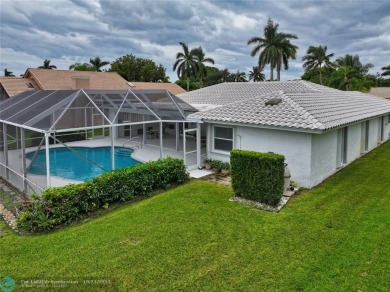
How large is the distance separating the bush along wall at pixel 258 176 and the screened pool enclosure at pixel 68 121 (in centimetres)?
499

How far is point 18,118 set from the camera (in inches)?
531

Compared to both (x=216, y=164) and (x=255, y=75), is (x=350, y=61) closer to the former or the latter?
(x=255, y=75)

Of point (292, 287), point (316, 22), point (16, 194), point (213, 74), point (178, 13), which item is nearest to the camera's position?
point (292, 287)

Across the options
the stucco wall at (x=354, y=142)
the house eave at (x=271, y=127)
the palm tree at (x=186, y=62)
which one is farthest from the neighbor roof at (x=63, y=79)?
the stucco wall at (x=354, y=142)

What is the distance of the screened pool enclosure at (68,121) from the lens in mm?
12398

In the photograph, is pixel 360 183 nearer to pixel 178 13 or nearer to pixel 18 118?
pixel 178 13

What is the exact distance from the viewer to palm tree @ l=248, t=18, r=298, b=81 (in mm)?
48344

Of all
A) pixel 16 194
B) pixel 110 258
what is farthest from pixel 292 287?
pixel 16 194

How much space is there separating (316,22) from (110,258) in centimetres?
1796

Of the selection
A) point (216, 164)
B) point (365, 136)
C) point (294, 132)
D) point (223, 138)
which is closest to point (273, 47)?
point (365, 136)

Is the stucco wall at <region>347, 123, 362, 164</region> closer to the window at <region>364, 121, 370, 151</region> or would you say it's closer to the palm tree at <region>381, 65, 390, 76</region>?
the window at <region>364, 121, 370, 151</region>

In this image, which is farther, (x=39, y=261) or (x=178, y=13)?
(x=178, y=13)

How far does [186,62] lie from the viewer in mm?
53156

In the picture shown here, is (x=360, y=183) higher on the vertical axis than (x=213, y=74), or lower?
lower
